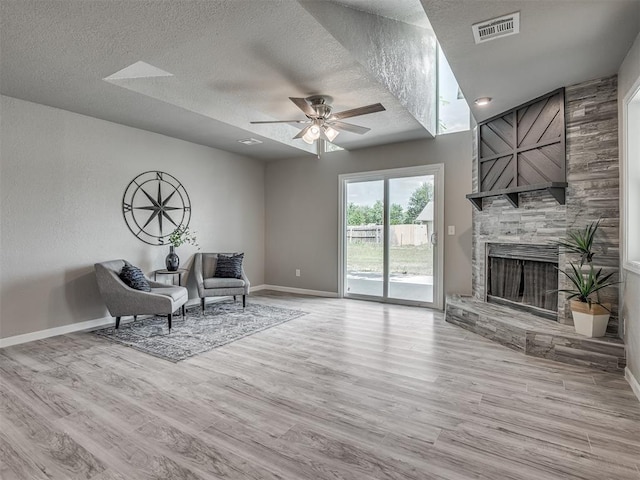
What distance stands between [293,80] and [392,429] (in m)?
3.05

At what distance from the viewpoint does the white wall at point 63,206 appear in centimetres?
360

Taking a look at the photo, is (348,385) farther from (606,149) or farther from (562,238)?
(606,149)

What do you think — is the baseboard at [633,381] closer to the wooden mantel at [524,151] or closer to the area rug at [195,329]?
the wooden mantel at [524,151]

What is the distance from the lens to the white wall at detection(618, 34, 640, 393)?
99.4 inches

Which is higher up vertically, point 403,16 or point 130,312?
point 403,16

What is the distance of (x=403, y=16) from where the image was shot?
11.4 ft

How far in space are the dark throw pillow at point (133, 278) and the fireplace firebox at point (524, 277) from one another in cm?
428

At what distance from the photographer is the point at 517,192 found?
3699 mm

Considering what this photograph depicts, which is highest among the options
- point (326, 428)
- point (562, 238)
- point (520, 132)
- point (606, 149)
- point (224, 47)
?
point (224, 47)

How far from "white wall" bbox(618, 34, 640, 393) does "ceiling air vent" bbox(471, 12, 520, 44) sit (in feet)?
3.20

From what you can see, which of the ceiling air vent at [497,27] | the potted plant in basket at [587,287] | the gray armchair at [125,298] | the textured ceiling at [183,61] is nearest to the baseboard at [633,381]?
the potted plant in basket at [587,287]

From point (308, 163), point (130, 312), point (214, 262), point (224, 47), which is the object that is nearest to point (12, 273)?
point (130, 312)

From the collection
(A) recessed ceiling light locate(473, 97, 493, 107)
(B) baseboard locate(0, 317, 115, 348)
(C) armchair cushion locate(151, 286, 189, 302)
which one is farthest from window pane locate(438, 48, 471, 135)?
(B) baseboard locate(0, 317, 115, 348)

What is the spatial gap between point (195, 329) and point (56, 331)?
1.52 m
